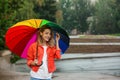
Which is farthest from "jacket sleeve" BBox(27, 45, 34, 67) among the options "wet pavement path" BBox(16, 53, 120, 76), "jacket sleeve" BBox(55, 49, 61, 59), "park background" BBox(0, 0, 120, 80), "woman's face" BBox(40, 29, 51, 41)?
"wet pavement path" BBox(16, 53, 120, 76)

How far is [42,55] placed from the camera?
4.97 m

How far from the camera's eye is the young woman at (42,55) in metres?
4.96

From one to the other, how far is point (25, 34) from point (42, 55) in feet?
1.45

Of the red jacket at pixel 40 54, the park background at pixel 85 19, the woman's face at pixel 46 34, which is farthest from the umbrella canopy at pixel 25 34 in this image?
the park background at pixel 85 19

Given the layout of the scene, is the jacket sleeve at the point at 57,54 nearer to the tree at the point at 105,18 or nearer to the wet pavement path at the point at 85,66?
the wet pavement path at the point at 85,66

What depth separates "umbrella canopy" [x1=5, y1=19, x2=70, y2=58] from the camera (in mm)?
5137

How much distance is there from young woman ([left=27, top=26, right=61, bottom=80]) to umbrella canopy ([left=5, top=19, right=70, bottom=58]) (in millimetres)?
141

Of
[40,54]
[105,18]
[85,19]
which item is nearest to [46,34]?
[40,54]

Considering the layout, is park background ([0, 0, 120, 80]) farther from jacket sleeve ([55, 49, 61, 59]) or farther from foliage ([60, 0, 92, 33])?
jacket sleeve ([55, 49, 61, 59])

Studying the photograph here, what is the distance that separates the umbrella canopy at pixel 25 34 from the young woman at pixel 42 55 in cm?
14

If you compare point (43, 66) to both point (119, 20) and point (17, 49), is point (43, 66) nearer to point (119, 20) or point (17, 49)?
point (17, 49)

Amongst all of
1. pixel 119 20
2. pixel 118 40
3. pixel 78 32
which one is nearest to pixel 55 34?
pixel 118 40

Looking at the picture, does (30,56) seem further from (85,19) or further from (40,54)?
(85,19)

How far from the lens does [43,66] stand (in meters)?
4.96
